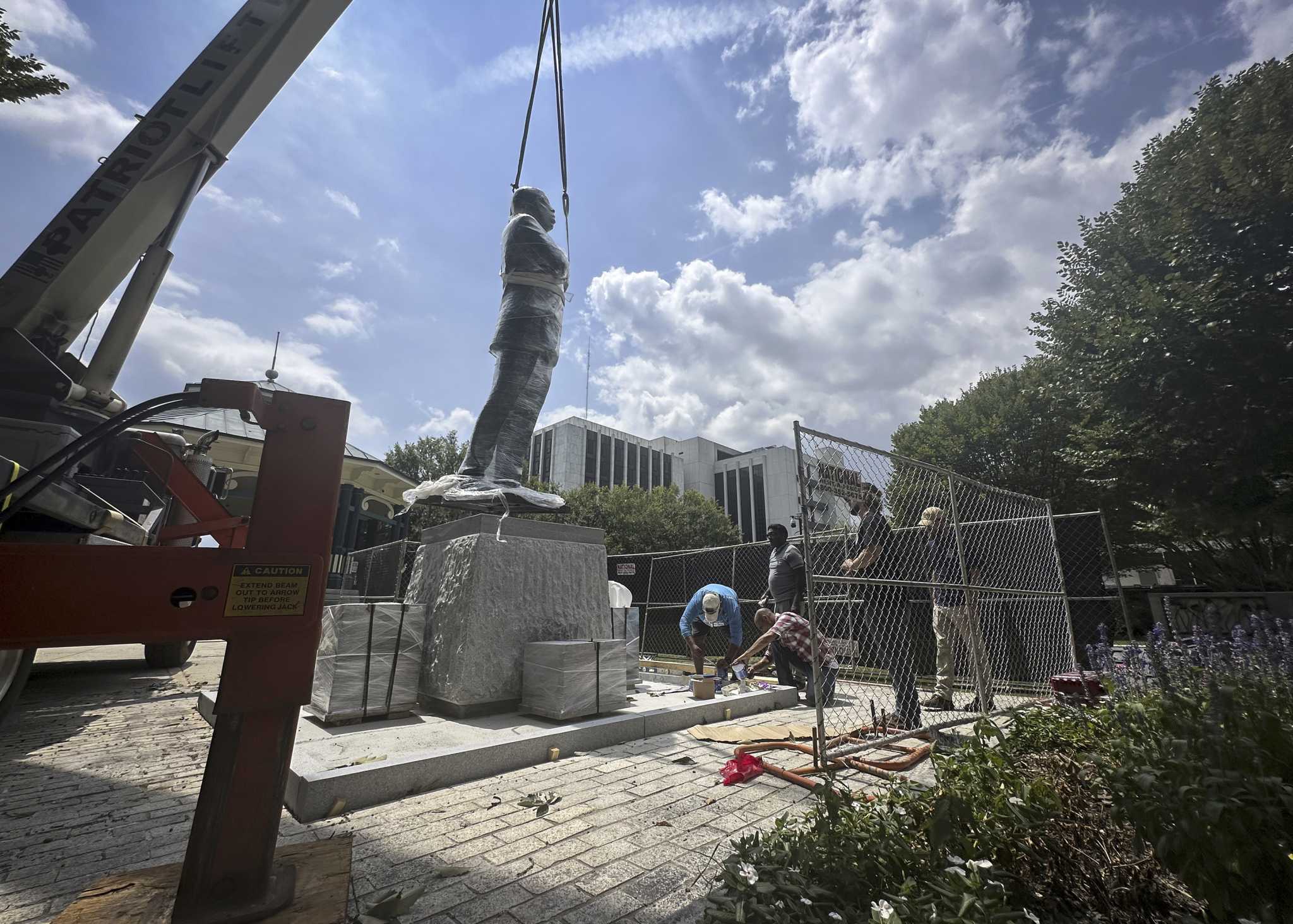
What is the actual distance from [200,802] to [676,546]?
30.1 metres

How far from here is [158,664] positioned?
8070mm

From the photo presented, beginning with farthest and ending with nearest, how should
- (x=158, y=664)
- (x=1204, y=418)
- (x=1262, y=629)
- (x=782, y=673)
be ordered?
(x=1204, y=418) → (x=158, y=664) → (x=782, y=673) → (x=1262, y=629)

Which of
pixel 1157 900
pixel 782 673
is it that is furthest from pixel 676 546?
pixel 1157 900

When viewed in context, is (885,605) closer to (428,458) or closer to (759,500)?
(428,458)

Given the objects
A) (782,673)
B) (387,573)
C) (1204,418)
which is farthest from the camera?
(387,573)

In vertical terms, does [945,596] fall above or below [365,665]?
above

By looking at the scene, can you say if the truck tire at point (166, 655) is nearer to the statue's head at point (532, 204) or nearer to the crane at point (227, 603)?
the crane at point (227, 603)

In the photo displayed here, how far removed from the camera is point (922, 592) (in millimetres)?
5555

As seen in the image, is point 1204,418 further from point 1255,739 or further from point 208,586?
point 208,586

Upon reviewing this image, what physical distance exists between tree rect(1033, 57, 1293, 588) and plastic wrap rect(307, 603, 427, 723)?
13.8m

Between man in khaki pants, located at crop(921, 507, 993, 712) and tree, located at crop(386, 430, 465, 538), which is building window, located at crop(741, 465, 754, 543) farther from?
man in khaki pants, located at crop(921, 507, 993, 712)

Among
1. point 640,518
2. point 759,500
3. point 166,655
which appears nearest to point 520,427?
point 166,655

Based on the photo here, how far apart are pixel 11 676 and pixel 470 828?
383cm

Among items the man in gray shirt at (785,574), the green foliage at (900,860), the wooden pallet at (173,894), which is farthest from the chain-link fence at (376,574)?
the green foliage at (900,860)
